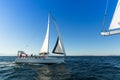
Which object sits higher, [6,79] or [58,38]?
[58,38]

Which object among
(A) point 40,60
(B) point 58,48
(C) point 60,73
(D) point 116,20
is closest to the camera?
(D) point 116,20

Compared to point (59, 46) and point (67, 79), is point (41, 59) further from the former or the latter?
point (67, 79)

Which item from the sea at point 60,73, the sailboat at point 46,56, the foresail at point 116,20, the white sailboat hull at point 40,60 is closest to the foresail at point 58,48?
the sailboat at point 46,56

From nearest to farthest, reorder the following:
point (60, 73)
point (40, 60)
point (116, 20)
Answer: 1. point (116, 20)
2. point (60, 73)
3. point (40, 60)

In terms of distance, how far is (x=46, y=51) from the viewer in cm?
5772

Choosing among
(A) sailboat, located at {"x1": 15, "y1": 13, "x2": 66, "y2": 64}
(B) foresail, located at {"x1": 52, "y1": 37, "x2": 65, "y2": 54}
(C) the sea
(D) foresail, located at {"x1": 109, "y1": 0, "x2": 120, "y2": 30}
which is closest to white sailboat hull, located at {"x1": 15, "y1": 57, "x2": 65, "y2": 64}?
(A) sailboat, located at {"x1": 15, "y1": 13, "x2": 66, "y2": 64}

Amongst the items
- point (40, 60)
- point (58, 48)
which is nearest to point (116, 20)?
point (40, 60)

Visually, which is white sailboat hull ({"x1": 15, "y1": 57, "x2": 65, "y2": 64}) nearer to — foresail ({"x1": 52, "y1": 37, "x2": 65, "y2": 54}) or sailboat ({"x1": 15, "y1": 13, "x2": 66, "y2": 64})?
sailboat ({"x1": 15, "y1": 13, "x2": 66, "y2": 64})

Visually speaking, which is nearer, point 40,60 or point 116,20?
point 116,20

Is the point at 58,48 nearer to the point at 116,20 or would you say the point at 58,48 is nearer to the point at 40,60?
the point at 40,60

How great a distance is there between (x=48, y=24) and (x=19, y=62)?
16136 millimetres

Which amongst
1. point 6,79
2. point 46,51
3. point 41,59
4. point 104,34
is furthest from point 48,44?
point 104,34

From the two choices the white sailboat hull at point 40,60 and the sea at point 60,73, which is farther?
the white sailboat hull at point 40,60

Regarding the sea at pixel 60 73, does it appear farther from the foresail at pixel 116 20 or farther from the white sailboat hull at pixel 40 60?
the foresail at pixel 116 20
